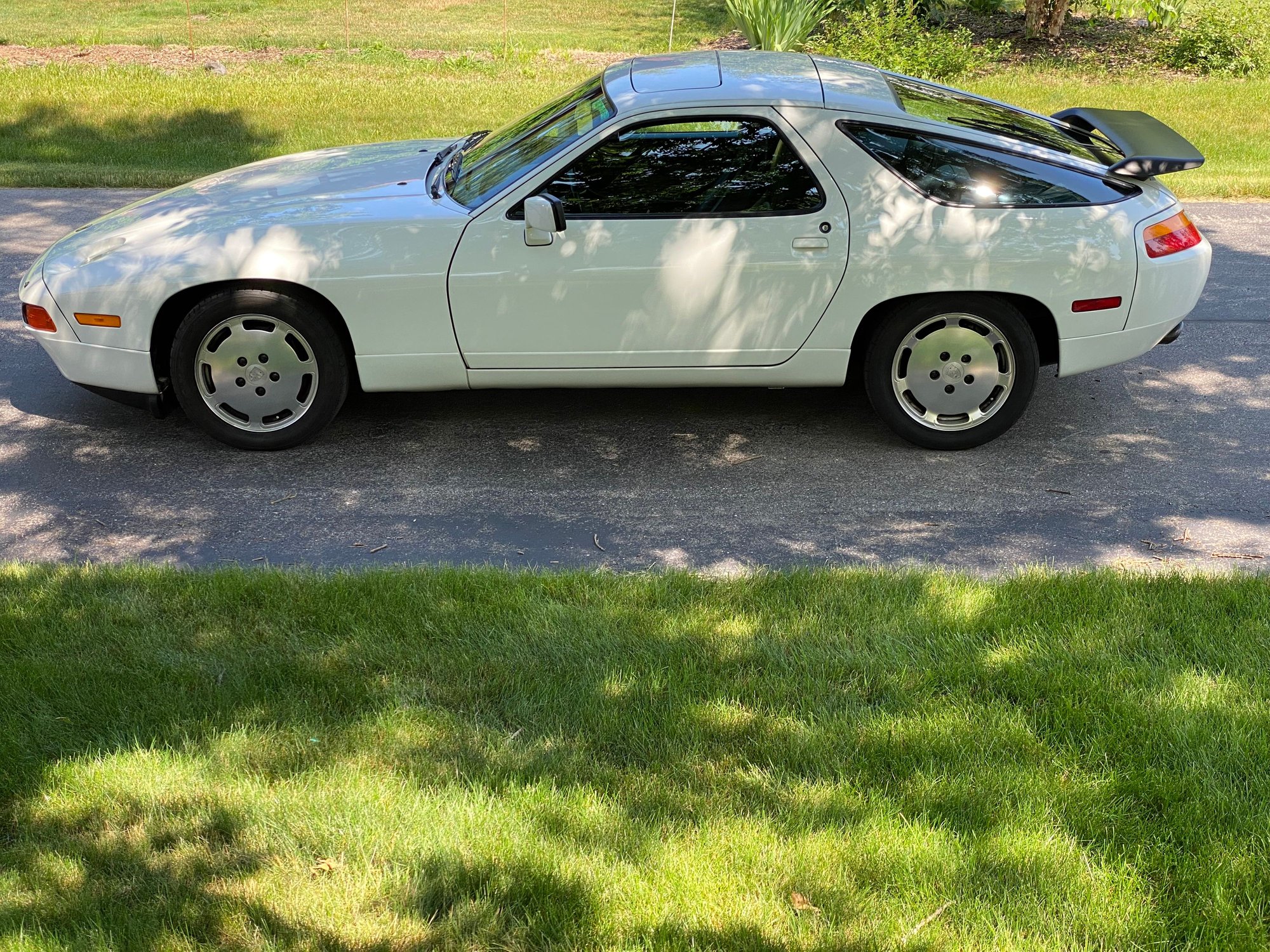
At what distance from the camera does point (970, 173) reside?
18.0 ft

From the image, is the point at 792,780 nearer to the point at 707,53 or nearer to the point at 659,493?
the point at 659,493

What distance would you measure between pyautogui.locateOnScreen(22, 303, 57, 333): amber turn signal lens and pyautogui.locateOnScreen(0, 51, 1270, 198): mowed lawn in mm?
5838

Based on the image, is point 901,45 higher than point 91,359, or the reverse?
point 901,45

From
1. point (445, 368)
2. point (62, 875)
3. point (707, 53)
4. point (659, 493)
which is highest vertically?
point (707, 53)

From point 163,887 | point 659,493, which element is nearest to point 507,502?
point 659,493

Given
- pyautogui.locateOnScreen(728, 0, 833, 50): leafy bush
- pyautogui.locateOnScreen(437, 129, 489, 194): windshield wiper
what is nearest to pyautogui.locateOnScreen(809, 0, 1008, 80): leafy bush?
pyautogui.locateOnScreen(728, 0, 833, 50): leafy bush

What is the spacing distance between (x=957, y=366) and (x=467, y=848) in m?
3.51

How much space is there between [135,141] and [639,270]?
9.20 metres

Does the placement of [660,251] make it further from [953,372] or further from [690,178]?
[953,372]

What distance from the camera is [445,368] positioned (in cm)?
552

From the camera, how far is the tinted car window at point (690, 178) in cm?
540

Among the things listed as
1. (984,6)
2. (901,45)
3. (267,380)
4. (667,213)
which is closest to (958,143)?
(667,213)

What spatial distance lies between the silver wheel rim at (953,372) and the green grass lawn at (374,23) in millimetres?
13698

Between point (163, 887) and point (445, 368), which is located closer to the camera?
point (163, 887)
